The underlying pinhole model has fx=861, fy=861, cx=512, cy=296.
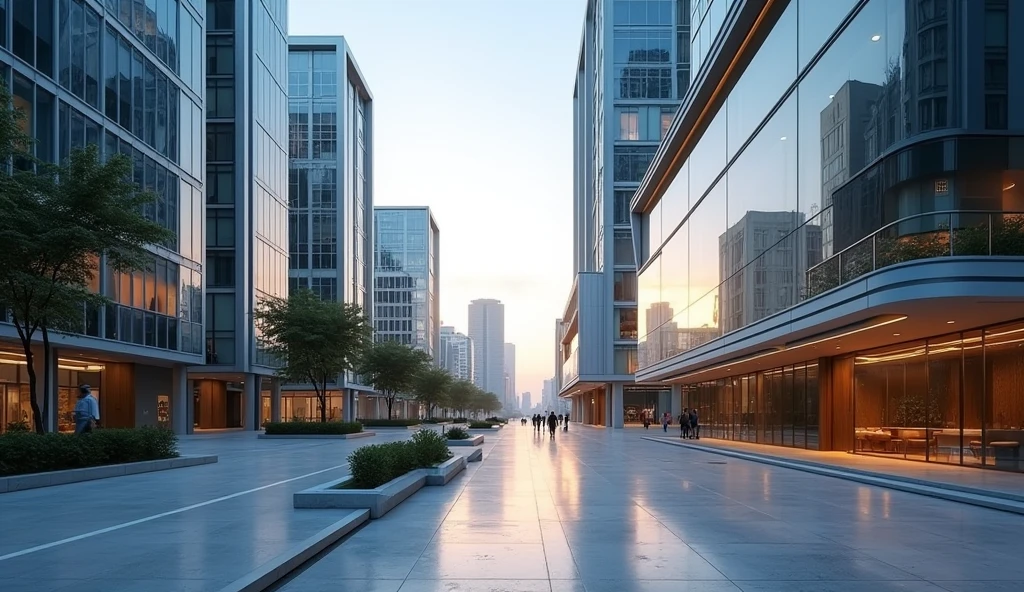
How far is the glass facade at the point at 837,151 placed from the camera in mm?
19000

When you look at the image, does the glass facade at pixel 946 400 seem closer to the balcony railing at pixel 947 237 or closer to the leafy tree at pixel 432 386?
the balcony railing at pixel 947 237

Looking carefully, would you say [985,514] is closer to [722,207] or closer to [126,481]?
[126,481]

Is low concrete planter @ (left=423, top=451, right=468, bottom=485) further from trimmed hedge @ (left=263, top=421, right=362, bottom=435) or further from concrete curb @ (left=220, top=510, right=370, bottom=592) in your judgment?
trimmed hedge @ (left=263, top=421, right=362, bottom=435)

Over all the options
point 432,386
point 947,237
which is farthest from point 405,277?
point 947,237

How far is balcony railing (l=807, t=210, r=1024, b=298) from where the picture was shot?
17.8 m

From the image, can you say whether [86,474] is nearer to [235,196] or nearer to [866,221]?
[866,221]

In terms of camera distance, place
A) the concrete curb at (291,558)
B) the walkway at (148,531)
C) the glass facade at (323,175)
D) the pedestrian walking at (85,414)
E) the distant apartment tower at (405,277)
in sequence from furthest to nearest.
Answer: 1. the distant apartment tower at (405,277)
2. the glass facade at (323,175)
3. the pedestrian walking at (85,414)
4. the walkway at (148,531)
5. the concrete curb at (291,558)

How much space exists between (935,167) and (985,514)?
867 centimetres

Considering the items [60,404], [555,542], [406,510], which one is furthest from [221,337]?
[555,542]

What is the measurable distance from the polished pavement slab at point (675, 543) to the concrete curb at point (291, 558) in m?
0.17

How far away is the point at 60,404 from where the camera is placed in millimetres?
37250

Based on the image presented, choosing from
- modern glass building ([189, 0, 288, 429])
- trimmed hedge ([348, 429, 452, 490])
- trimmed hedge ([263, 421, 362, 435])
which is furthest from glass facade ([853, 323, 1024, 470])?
modern glass building ([189, 0, 288, 429])

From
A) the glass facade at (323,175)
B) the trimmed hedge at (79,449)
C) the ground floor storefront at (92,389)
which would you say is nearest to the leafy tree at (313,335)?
the ground floor storefront at (92,389)

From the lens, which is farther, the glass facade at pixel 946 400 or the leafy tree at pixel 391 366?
the leafy tree at pixel 391 366
